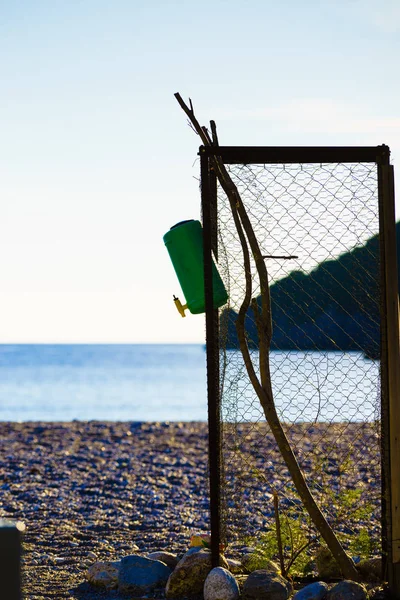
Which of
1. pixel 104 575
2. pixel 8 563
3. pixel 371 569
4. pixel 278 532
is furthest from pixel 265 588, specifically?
pixel 8 563

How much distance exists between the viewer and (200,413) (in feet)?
126

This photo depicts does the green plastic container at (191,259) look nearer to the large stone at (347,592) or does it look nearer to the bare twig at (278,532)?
the bare twig at (278,532)

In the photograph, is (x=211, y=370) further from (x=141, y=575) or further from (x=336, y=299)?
(x=141, y=575)

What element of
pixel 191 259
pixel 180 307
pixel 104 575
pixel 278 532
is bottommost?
pixel 104 575

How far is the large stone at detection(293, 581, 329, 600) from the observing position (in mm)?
4969

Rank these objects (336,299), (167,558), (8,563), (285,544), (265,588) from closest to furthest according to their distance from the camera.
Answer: (8,563) < (265,588) < (285,544) < (167,558) < (336,299)

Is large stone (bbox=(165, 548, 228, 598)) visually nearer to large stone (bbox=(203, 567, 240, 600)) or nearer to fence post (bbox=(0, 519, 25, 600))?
large stone (bbox=(203, 567, 240, 600))

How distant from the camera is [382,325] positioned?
5363 mm

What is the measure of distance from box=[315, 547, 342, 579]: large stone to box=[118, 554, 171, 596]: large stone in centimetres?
101

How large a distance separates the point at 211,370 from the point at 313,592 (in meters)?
1.46

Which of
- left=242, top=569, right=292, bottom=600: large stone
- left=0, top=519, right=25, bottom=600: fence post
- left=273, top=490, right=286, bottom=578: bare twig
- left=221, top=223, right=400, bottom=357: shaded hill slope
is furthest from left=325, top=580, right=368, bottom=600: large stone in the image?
left=0, top=519, right=25, bottom=600: fence post

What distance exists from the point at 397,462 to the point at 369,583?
82cm

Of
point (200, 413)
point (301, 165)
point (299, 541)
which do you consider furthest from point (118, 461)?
point (200, 413)

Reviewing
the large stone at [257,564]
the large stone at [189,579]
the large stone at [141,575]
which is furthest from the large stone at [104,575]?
the large stone at [257,564]
